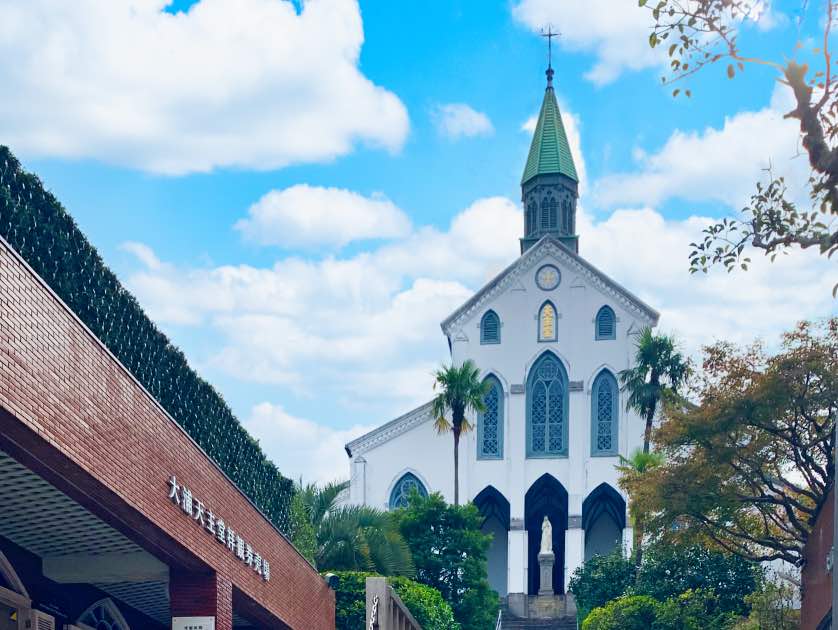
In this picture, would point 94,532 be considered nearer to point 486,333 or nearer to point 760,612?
point 760,612

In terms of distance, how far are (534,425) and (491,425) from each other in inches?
70.5

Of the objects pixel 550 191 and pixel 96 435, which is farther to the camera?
pixel 550 191

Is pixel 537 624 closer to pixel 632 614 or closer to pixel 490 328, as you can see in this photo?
pixel 490 328

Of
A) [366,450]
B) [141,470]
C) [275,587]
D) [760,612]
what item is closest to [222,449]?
[275,587]

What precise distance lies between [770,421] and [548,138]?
35.0 meters

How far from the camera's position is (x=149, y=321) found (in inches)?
554

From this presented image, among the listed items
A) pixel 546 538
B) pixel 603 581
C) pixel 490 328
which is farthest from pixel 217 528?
pixel 490 328

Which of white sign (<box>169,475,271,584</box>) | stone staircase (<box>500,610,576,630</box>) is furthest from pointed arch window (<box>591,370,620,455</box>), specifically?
white sign (<box>169,475,271,584</box>)

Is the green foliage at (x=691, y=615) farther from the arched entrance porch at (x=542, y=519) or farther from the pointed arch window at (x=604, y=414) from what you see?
the arched entrance porch at (x=542, y=519)

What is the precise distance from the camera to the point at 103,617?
17422 mm

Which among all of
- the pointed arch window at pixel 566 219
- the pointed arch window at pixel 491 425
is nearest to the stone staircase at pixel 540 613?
the pointed arch window at pixel 491 425

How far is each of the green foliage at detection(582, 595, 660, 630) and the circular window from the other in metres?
19.0

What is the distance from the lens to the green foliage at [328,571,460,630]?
27.4 m

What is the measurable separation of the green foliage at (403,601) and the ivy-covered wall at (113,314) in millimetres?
8512
